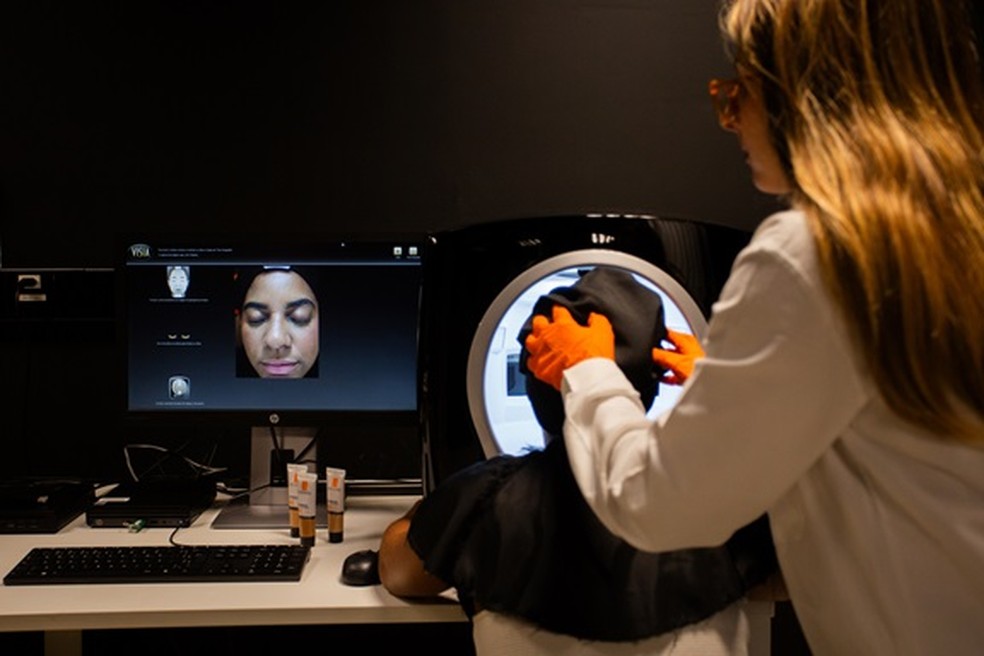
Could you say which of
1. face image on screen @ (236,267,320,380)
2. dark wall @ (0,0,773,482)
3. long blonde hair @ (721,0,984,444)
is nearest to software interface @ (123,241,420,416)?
face image on screen @ (236,267,320,380)

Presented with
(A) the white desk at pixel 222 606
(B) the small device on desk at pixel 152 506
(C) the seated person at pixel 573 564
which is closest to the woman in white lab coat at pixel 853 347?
(C) the seated person at pixel 573 564

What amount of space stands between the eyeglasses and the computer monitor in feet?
2.94

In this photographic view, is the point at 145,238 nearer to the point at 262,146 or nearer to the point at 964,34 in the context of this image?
the point at 262,146

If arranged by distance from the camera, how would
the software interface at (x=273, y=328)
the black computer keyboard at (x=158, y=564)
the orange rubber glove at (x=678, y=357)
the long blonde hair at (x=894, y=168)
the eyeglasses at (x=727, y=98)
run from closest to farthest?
the long blonde hair at (x=894, y=168), the eyeglasses at (x=727, y=98), the orange rubber glove at (x=678, y=357), the black computer keyboard at (x=158, y=564), the software interface at (x=273, y=328)

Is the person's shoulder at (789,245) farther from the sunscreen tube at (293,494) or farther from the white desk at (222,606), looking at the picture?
the sunscreen tube at (293,494)

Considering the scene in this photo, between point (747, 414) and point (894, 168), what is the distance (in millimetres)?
256

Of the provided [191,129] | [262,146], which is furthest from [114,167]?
[262,146]

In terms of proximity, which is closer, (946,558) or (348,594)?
(946,558)

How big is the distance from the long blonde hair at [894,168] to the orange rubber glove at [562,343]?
32 cm

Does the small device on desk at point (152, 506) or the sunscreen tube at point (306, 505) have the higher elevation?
the sunscreen tube at point (306, 505)

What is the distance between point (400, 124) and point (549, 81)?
1.15 ft

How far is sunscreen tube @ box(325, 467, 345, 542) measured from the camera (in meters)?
1.62

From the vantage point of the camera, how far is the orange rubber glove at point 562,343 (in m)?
1.13

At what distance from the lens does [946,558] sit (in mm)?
892
